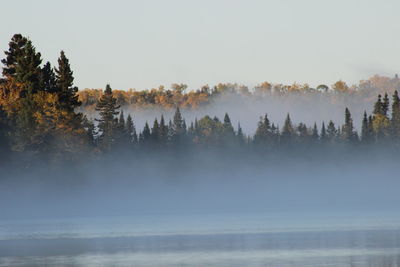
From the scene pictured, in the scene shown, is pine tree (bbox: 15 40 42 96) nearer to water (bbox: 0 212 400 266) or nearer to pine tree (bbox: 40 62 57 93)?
pine tree (bbox: 40 62 57 93)

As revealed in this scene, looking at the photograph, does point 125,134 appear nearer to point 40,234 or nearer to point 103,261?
point 40,234

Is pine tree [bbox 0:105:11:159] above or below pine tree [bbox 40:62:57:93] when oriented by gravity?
below

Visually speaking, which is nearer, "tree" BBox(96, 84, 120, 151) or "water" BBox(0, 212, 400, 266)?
"water" BBox(0, 212, 400, 266)

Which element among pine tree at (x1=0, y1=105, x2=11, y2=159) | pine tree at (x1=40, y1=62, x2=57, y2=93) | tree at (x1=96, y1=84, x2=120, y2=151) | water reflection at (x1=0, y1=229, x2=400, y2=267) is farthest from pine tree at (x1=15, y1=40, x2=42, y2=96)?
water reflection at (x1=0, y1=229, x2=400, y2=267)

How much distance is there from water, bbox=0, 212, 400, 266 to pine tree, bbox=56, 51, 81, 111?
2333 inches

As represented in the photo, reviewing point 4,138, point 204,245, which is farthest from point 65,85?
point 204,245

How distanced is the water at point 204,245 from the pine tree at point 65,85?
2333 inches

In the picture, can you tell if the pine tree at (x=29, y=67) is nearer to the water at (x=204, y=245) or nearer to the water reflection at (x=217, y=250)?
the water at (x=204, y=245)

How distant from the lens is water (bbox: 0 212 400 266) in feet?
161

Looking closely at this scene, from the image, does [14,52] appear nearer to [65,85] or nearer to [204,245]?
[65,85]

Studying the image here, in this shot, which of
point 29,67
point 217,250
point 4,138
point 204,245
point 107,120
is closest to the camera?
point 217,250

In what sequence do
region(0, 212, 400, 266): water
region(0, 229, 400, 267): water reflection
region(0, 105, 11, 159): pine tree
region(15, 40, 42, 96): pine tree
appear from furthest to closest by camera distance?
region(15, 40, 42, 96): pine tree, region(0, 105, 11, 159): pine tree, region(0, 212, 400, 266): water, region(0, 229, 400, 267): water reflection

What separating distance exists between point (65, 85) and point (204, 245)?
87539 millimetres

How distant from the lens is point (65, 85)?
474 ft
